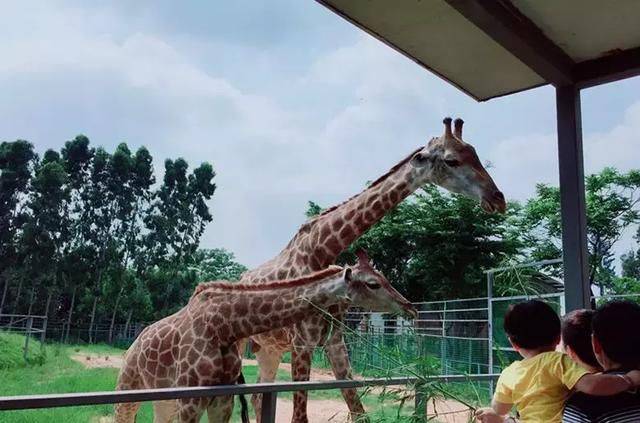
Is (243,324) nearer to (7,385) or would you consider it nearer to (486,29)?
(486,29)

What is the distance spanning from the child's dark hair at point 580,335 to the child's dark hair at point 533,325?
0.02m

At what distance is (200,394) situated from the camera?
1.30 m

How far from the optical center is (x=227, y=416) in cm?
168

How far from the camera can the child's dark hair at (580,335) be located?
123 cm

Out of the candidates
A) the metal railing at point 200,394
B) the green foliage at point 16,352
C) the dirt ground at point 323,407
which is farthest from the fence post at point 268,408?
the green foliage at point 16,352

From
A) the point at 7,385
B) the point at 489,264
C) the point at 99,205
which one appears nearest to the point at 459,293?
the point at 489,264

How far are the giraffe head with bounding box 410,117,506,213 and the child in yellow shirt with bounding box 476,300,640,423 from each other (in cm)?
79

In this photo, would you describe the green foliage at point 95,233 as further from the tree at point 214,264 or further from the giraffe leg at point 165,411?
the giraffe leg at point 165,411

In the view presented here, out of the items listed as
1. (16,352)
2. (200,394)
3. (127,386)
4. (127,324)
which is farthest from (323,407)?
(127,324)

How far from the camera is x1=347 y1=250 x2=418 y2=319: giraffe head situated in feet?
5.56

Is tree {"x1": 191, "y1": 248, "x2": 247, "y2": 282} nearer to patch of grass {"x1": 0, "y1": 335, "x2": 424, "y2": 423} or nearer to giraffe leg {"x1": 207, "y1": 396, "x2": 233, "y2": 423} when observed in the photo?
patch of grass {"x1": 0, "y1": 335, "x2": 424, "y2": 423}

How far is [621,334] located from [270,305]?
1010 millimetres

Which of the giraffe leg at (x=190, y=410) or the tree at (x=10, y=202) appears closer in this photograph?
the giraffe leg at (x=190, y=410)

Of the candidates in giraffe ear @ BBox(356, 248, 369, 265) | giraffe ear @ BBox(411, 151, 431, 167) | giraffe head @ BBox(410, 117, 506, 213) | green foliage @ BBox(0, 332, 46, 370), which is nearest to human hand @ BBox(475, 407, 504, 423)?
giraffe ear @ BBox(356, 248, 369, 265)
